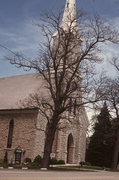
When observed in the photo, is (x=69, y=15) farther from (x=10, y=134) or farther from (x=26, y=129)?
(x=10, y=134)

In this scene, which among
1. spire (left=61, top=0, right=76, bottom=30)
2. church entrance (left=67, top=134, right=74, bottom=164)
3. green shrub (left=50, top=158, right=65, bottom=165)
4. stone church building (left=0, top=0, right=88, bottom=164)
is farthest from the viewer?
church entrance (left=67, top=134, right=74, bottom=164)

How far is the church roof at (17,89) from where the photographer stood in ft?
127

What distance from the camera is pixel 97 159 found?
162 ft

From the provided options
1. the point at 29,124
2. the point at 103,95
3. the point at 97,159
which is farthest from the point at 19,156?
the point at 97,159

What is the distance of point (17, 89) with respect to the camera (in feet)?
135

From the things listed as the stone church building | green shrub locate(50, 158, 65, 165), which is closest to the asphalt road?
the stone church building

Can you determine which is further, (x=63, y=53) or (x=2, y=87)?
(x=2, y=87)

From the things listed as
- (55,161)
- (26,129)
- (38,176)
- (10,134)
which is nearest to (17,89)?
(10,134)

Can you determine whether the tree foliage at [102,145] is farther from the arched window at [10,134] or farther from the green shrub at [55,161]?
the arched window at [10,134]

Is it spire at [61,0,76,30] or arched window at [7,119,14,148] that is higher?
spire at [61,0,76,30]

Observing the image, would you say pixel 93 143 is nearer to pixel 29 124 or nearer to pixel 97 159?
pixel 97 159

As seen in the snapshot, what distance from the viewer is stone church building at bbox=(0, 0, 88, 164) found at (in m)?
36.0

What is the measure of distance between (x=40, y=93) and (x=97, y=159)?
17788 millimetres

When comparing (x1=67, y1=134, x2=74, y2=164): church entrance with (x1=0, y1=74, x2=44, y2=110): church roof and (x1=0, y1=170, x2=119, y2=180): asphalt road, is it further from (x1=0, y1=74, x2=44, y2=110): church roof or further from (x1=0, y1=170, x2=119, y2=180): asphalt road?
(x1=0, y1=170, x2=119, y2=180): asphalt road
